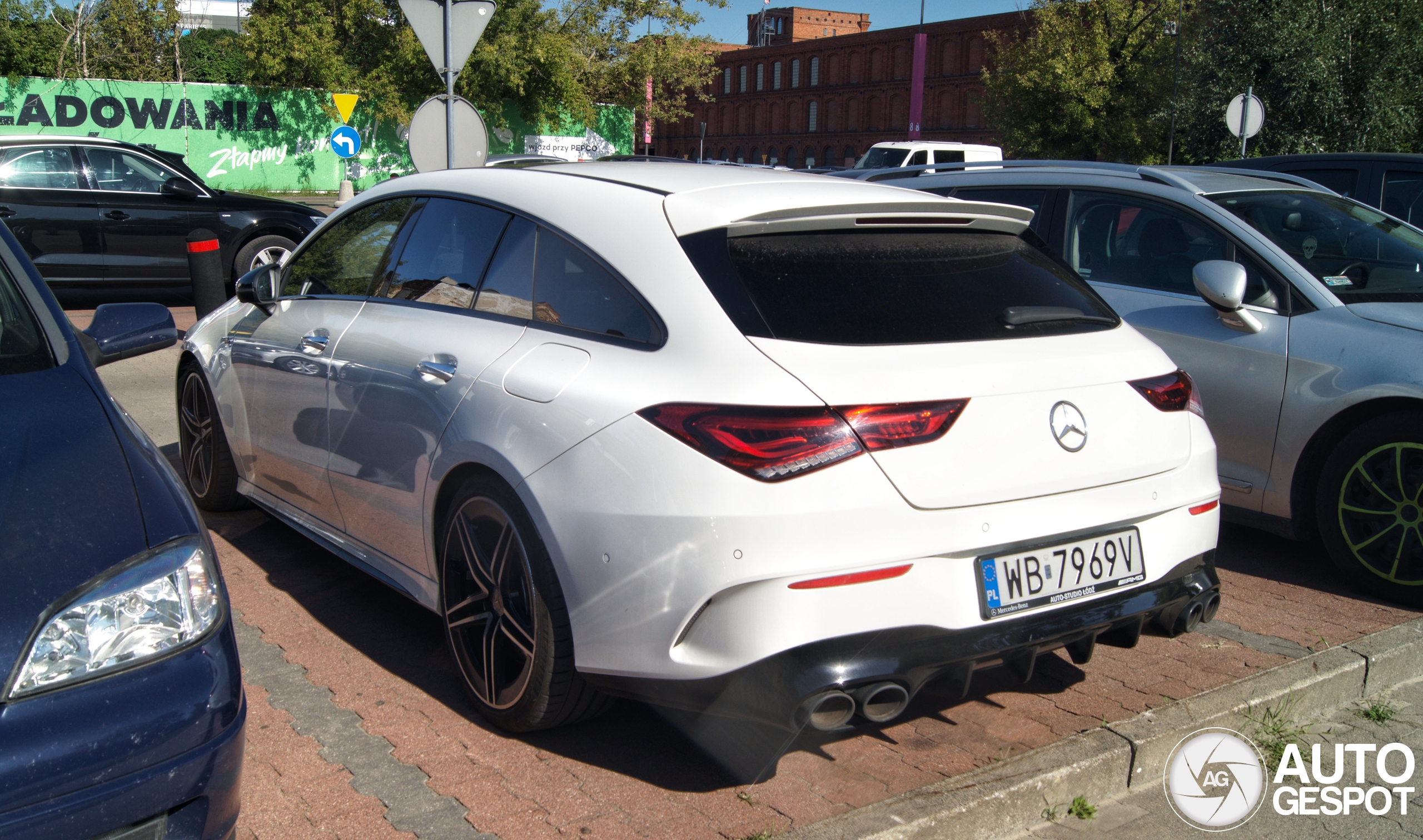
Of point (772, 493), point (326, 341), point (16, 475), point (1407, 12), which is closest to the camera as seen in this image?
point (16, 475)

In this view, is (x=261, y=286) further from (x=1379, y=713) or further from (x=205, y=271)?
(x=205, y=271)

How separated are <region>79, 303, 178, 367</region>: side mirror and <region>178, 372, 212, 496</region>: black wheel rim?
1.38m

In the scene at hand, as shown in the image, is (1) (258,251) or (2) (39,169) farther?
(1) (258,251)

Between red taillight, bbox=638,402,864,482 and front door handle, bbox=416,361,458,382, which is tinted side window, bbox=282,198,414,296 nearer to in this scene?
front door handle, bbox=416,361,458,382

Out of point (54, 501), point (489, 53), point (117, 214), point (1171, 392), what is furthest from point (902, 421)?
point (489, 53)

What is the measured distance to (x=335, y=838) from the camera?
2.63 meters

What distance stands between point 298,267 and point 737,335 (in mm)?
2563

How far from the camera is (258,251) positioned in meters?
12.2

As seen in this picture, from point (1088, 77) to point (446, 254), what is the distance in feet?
124

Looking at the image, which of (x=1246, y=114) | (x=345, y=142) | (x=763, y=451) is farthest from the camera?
(x=345, y=142)

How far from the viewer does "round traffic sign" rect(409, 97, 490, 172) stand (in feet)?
26.8

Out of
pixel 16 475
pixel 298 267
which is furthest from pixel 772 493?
pixel 298 267

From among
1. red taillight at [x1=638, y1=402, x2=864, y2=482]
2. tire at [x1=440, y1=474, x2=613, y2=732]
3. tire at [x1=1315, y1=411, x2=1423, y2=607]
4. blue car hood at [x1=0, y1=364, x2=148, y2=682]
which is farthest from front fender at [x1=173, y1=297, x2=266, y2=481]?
tire at [x1=1315, y1=411, x2=1423, y2=607]

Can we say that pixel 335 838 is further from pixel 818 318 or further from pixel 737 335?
pixel 818 318
